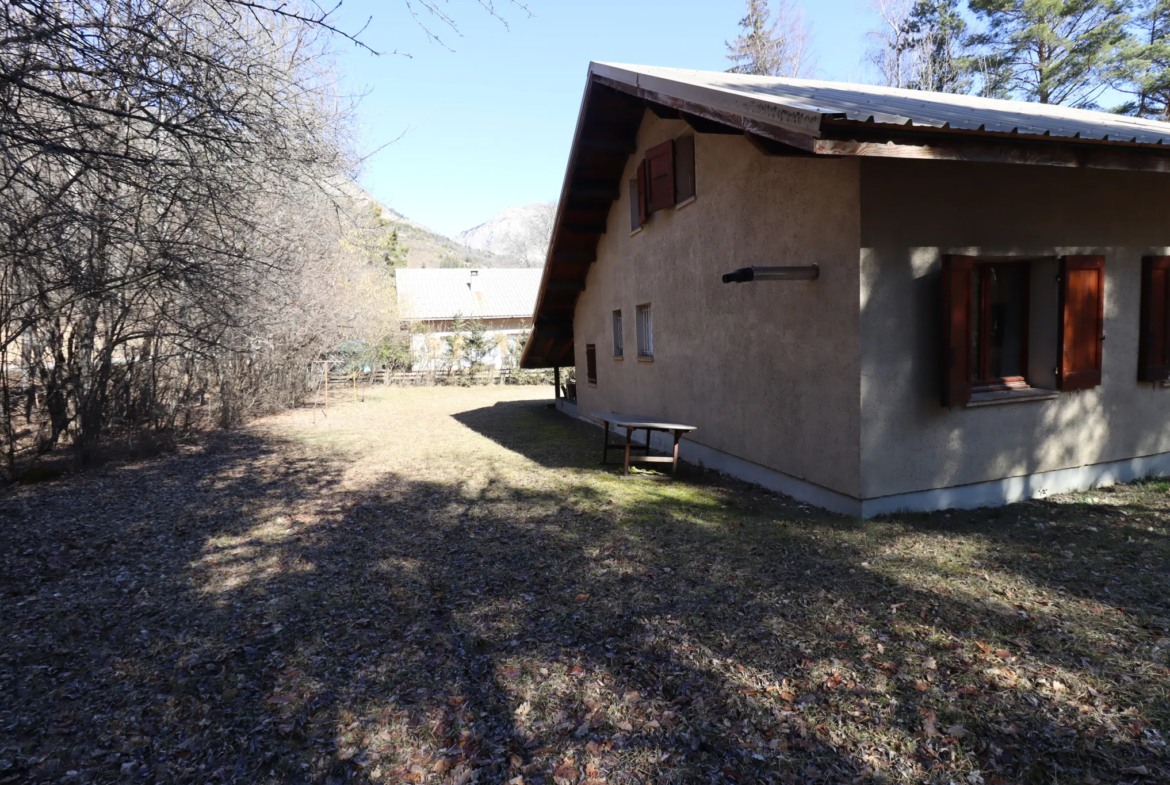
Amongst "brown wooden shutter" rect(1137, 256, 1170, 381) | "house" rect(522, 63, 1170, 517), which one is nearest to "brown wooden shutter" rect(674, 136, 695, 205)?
"house" rect(522, 63, 1170, 517)

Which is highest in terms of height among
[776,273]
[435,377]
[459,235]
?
[459,235]

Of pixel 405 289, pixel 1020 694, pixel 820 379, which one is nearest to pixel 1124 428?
pixel 820 379

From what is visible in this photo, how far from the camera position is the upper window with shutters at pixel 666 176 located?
9.32 metres

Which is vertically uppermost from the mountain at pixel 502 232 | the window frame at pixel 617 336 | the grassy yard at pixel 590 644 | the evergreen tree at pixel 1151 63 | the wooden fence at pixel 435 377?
the mountain at pixel 502 232

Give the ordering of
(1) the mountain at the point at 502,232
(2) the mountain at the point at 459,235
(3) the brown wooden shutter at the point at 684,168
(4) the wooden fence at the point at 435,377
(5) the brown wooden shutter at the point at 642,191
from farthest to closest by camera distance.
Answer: (1) the mountain at the point at 502,232 < (4) the wooden fence at the point at 435,377 < (2) the mountain at the point at 459,235 < (5) the brown wooden shutter at the point at 642,191 < (3) the brown wooden shutter at the point at 684,168

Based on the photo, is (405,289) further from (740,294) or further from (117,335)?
(740,294)

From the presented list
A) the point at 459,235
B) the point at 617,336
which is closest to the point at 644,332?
the point at 617,336

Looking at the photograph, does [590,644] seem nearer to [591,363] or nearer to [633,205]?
[633,205]

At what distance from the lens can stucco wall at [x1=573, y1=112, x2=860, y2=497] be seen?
613cm

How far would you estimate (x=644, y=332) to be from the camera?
11680 mm

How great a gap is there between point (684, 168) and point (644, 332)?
3153mm

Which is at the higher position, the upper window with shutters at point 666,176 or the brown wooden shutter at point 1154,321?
the upper window with shutters at point 666,176

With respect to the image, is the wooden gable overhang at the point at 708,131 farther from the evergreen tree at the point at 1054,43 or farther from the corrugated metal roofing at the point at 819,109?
the evergreen tree at the point at 1054,43

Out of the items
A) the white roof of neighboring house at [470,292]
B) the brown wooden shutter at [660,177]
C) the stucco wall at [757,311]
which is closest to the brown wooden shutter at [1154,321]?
the stucco wall at [757,311]
